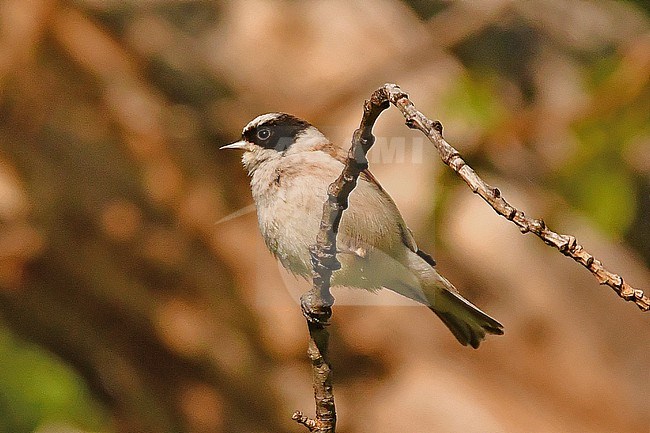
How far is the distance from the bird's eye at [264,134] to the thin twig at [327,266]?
144 millimetres

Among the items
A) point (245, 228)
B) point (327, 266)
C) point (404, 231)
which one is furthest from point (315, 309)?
point (245, 228)

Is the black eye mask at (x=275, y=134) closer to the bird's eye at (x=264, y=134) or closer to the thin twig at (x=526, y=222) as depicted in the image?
the bird's eye at (x=264, y=134)

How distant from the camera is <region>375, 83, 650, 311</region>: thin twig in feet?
1.56

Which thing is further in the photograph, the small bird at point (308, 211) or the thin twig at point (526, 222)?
the small bird at point (308, 211)

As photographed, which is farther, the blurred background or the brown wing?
the blurred background

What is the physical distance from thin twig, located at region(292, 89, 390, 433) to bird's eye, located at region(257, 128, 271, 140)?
144 millimetres

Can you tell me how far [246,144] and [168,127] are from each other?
111cm

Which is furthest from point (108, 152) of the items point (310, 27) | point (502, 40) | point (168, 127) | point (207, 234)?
point (502, 40)

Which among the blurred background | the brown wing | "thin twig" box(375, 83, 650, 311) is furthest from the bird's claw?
the blurred background

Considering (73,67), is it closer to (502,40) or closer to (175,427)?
(175,427)

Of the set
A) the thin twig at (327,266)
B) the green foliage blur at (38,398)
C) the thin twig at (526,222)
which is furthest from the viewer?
the green foliage blur at (38,398)

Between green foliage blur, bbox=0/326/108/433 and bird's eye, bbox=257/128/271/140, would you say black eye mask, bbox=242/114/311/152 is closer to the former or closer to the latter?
bird's eye, bbox=257/128/271/140

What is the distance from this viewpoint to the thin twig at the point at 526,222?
1.56 feet

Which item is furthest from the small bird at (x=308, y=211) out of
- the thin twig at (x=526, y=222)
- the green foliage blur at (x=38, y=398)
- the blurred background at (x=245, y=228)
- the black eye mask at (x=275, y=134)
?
the green foliage blur at (x=38, y=398)
